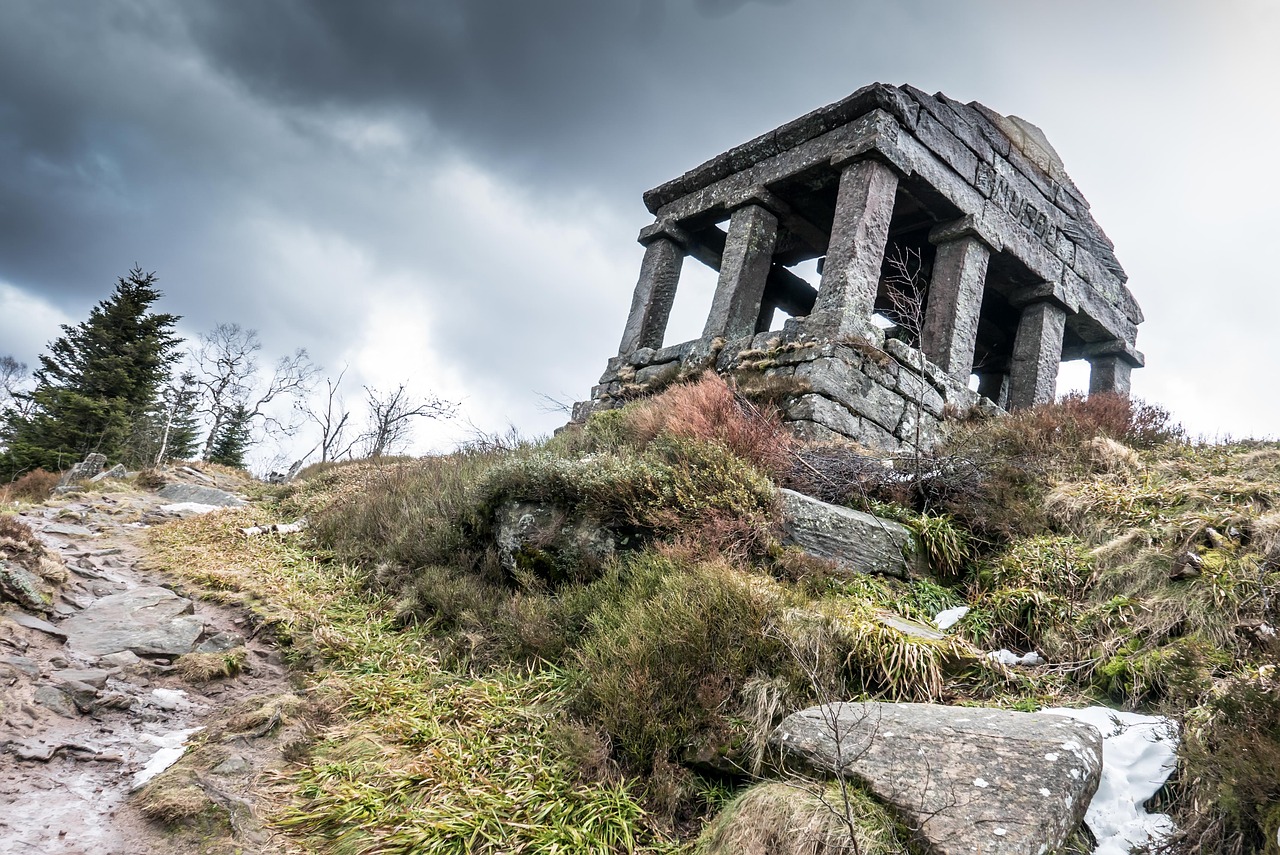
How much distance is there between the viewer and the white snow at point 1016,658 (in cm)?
362

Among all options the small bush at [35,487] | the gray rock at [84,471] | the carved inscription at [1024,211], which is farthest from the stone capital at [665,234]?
the gray rock at [84,471]

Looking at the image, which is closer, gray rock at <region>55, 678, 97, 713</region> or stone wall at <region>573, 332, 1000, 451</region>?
gray rock at <region>55, 678, 97, 713</region>

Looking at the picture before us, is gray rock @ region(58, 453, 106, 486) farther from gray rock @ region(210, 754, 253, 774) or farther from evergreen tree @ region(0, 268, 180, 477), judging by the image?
gray rock @ region(210, 754, 253, 774)

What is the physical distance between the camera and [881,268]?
31.4 feet

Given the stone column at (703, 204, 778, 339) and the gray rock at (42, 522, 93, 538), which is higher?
the stone column at (703, 204, 778, 339)

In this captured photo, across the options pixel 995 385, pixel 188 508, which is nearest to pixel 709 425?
pixel 188 508

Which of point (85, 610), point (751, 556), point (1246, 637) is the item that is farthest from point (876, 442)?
point (85, 610)

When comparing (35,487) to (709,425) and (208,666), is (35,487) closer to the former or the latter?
(208,666)

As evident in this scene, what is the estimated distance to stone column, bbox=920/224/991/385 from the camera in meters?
8.75

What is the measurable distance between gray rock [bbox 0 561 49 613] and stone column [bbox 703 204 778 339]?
22.8 ft

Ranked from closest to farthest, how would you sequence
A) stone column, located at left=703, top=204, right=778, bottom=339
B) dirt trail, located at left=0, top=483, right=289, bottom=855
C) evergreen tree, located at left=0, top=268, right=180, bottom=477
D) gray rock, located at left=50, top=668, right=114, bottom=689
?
dirt trail, located at left=0, top=483, right=289, bottom=855, gray rock, located at left=50, top=668, right=114, bottom=689, stone column, located at left=703, top=204, right=778, bottom=339, evergreen tree, located at left=0, top=268, right=180, bottom=477

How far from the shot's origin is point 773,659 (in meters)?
3.38

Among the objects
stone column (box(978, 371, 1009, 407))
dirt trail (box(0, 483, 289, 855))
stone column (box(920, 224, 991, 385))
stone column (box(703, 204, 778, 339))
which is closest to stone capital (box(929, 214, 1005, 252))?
stone column (box(920, 224, 991, 385))

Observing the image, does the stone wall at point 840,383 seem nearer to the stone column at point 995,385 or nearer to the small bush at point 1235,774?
the stone column at point 995,385
